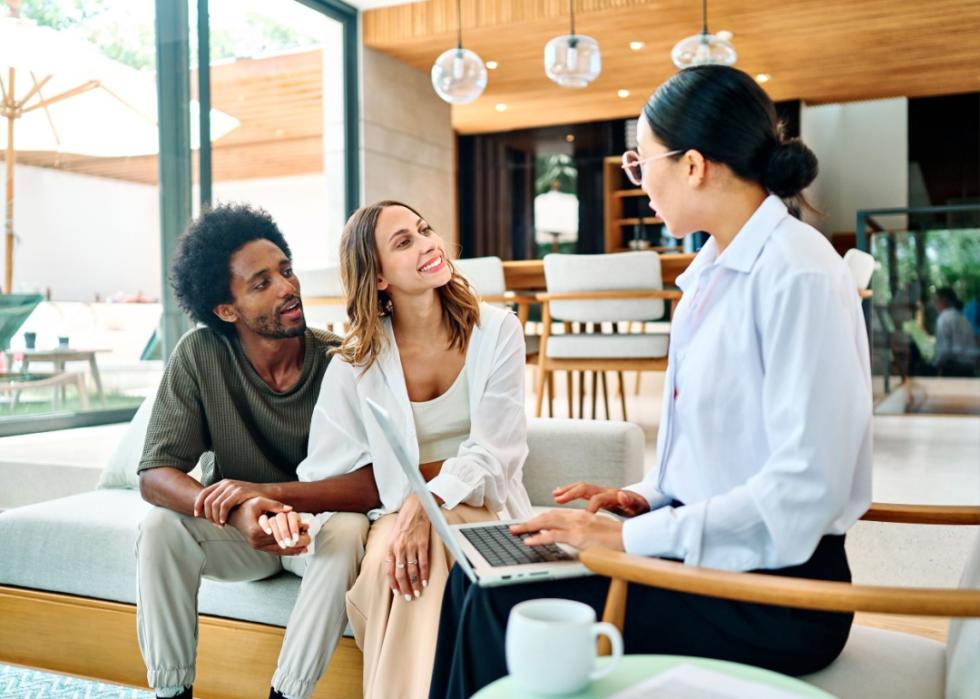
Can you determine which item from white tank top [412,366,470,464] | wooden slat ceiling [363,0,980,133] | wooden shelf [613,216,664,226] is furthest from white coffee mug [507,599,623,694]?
wooden shelf [613,216,664,226]

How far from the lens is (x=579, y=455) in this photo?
7.48ft

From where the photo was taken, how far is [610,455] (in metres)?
2.25

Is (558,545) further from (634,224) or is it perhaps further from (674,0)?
(634,224)

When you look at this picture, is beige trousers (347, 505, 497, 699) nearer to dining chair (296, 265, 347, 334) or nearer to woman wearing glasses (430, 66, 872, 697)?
woman wearing glasses (430, 66, 872, 697)

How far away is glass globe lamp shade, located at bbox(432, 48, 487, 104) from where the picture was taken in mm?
4961

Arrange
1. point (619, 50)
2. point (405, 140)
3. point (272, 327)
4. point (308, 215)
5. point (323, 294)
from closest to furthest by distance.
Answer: point (272, 327)
point (323, 294)
point (308, 215)
point (619, 50)
point (405, 140)

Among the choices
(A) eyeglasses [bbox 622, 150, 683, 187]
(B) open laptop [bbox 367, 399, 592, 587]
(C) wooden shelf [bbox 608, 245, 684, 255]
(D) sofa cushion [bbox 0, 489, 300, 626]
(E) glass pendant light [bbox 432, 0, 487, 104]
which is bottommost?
(D) sofa cushion [bbox 0, 489, 300, 626]

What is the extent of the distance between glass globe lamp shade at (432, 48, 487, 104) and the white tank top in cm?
335

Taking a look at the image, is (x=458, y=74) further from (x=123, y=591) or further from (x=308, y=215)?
(x=123, y=591)

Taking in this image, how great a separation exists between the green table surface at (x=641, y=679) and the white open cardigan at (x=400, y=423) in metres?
0.83

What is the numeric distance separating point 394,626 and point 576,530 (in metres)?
0.51

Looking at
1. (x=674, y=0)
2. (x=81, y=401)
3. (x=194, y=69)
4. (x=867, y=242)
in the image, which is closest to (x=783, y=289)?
(x=81, y=401)

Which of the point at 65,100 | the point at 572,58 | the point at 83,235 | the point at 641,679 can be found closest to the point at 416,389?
the point at 641,679

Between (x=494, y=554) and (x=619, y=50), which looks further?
(x=619, y=50)
